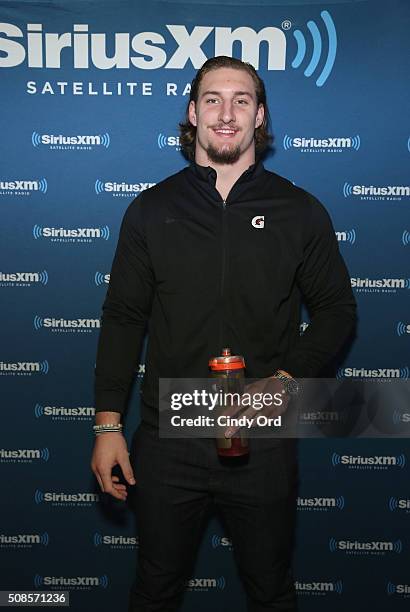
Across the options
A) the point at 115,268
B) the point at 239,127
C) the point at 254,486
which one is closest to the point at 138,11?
the point at 239,127

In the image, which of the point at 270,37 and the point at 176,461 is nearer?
the point at 176,461

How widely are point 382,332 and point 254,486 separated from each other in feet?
3.01

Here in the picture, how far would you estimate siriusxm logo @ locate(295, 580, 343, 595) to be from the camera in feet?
8.45

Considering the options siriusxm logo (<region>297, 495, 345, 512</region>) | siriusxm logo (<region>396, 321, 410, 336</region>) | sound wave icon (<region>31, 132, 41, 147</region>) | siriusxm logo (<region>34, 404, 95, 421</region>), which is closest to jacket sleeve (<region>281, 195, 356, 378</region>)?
siriusxm logo (<region>396, 321, 410, 336</region>)

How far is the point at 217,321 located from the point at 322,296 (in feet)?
1.19

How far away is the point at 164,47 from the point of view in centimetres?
229

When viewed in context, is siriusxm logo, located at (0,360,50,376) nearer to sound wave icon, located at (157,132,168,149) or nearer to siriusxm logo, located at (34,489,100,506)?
siriusxm logo, located at (34,489,100,506)

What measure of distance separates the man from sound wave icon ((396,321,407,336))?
558 millimetres

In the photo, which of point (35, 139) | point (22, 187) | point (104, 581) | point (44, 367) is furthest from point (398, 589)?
point (35, 139)

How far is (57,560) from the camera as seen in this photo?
258 cm

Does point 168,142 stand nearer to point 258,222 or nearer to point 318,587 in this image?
point 258,222

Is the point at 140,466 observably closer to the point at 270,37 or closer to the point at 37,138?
the point at 37,138

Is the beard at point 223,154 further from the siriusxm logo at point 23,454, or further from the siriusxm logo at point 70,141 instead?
the siriusxm logo at point 23,454

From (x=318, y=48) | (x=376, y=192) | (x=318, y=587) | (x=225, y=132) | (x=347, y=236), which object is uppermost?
(x=318, y=48)
